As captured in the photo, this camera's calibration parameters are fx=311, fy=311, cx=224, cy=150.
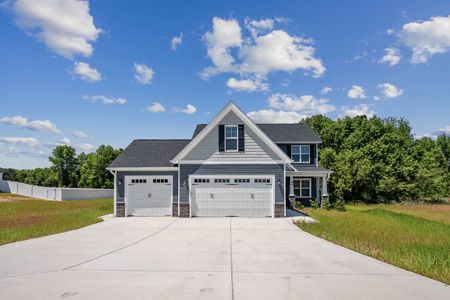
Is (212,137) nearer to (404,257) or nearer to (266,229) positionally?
(266,229)

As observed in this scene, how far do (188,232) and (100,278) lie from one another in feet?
20.2

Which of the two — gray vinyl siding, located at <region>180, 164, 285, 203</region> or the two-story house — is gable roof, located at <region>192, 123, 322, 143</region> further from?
gray vinyl siding, located at <region>180, 164, 285, 203</region>

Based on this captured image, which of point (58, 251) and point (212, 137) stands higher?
point (212, 137)

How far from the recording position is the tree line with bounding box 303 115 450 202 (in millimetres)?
30484

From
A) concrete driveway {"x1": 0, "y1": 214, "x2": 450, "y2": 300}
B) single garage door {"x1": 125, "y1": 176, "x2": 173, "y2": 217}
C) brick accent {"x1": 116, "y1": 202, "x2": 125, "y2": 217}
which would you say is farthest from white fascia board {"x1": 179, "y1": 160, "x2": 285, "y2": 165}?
concrete driveway {"x1": 0, "y1": 214, "x2": 450, "y2": 300}

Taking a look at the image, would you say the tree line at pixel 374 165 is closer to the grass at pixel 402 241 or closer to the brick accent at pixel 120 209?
the grass at pixel 402 241

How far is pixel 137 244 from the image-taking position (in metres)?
9.93

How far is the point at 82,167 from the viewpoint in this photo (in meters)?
64.4

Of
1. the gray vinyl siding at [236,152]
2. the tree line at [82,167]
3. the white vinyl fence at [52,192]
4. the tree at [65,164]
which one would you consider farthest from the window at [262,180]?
the tree at [65,164]

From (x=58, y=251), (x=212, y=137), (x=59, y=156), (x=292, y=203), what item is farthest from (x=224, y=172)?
(x=59, y=156)

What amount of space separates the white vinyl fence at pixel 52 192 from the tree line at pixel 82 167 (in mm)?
15597

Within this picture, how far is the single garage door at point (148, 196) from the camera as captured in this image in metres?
18.0

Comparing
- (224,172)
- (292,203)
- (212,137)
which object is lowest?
(292,203)

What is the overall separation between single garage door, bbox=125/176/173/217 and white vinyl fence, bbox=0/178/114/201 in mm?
23216
